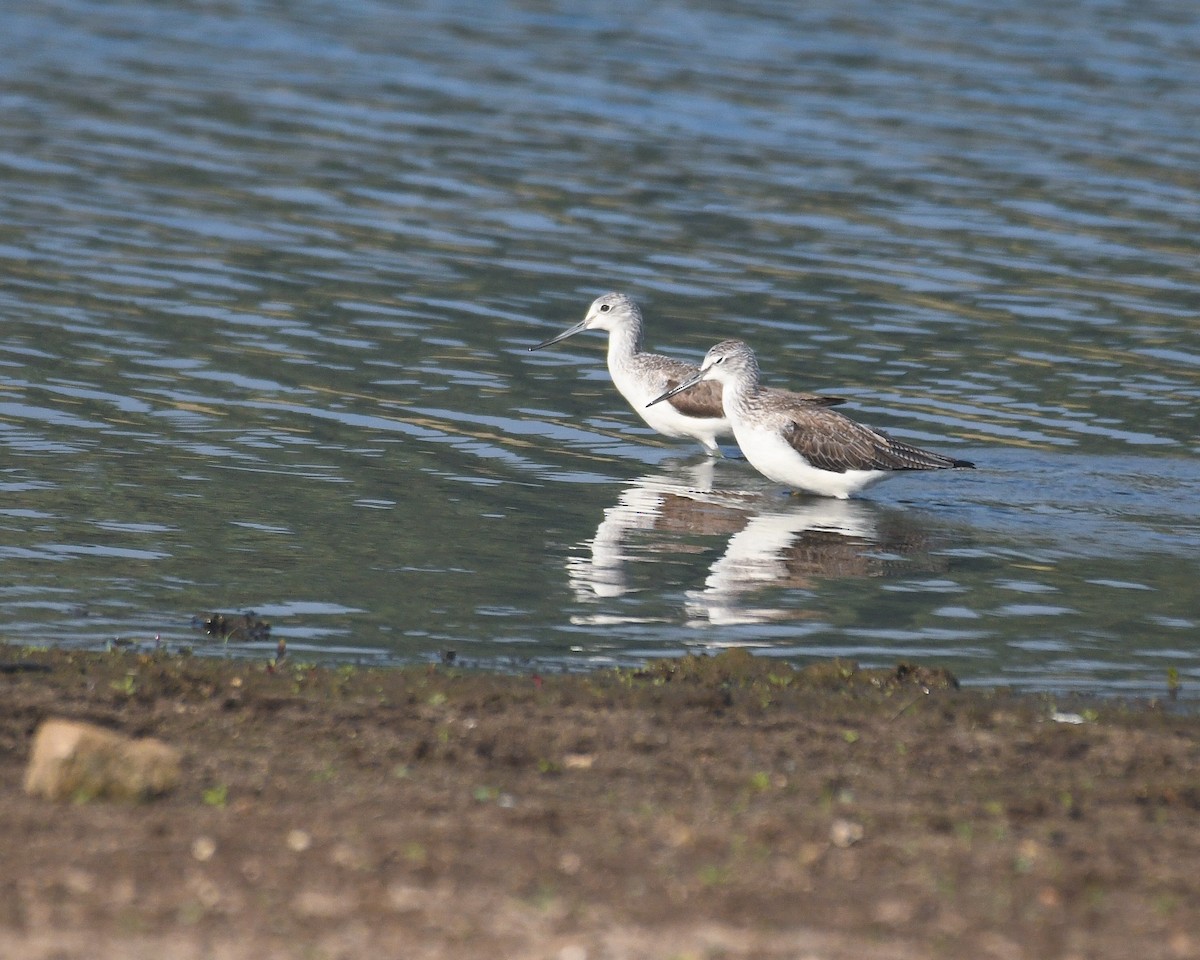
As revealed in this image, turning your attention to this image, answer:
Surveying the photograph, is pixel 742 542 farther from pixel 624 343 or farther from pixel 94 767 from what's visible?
pixel 94 767

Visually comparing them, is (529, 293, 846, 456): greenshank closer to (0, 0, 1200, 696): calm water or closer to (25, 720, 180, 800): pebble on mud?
(0, 0, 1200, 696): calm water

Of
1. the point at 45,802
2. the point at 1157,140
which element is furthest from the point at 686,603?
the point at 1157,140

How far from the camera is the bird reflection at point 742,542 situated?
11.5 metres

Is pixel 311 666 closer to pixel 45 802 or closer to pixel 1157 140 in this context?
pixel 45 802

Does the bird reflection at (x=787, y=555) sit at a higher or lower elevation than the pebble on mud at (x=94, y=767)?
lower

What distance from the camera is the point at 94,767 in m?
7.29

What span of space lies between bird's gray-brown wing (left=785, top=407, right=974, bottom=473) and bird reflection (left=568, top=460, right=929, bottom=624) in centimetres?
37

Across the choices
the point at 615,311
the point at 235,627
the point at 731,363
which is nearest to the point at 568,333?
the point at 615,311

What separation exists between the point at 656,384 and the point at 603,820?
9227mm

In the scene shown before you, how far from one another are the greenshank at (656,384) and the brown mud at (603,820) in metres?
6.25

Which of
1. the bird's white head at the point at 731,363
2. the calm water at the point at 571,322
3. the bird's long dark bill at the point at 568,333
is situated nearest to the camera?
the calm water at the point at 571,322

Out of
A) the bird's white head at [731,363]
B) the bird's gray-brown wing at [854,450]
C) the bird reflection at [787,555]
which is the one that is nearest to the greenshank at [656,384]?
the bird's white head at [731,363]

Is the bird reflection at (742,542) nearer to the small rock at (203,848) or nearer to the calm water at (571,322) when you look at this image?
the calm water at (571,322)

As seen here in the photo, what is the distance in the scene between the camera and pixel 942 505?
14.1 meters
